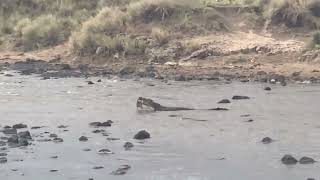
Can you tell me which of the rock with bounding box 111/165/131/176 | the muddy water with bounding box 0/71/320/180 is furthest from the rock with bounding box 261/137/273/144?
the rock with bounding box 111/165/131/176

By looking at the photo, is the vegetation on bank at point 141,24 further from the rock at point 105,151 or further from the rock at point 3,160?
the rock at point 3,160

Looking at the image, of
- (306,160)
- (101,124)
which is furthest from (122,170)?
(101,124)

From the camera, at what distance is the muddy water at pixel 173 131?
43.5ft

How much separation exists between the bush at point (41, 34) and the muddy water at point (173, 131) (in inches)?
555

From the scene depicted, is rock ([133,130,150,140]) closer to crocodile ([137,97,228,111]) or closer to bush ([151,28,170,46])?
crocodile ([137,97,228,111])

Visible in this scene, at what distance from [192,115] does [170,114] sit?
0.71 m

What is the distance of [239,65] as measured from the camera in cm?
3078

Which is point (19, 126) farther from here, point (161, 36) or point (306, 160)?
point (161, 36)

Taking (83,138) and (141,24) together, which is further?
(141,24)

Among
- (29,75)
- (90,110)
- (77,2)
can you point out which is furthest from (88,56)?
(90,110)

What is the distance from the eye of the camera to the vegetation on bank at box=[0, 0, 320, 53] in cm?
3519

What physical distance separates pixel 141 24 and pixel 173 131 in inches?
821

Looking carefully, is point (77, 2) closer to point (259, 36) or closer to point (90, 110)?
point (259, 36)

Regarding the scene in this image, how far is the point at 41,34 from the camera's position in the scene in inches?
1635
